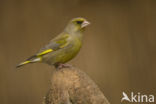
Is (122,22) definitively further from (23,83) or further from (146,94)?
(23,83)

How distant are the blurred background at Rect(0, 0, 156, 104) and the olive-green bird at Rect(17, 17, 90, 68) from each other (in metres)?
1.09

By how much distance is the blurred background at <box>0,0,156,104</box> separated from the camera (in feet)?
13.2

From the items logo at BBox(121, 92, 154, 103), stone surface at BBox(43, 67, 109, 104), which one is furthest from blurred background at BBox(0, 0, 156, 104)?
stone surface at BBox(43, 67, 109, 104)

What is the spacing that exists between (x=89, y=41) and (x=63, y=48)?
1131mm

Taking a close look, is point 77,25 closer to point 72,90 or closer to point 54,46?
point 54,46

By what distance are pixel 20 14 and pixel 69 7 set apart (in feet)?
1.44

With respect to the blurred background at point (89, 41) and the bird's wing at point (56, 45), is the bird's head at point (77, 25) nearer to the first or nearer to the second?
the bird's wing at point (56, 45)

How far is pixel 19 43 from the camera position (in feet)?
13.3

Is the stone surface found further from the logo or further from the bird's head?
the logo

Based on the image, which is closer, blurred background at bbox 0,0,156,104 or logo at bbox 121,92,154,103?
blurred background at bbox 0,0,156,104

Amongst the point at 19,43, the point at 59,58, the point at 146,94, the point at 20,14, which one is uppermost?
the point at 20,14

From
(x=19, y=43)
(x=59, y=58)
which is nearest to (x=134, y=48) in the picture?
(x=19, y=43)

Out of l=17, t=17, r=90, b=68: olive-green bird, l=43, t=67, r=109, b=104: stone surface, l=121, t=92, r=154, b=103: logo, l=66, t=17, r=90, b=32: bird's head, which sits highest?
l=66, t=17, r=90, b=32: bird's head

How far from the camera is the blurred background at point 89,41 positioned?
13.2 feet
